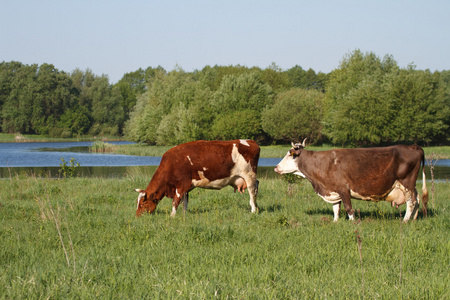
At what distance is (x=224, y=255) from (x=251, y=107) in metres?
67.6

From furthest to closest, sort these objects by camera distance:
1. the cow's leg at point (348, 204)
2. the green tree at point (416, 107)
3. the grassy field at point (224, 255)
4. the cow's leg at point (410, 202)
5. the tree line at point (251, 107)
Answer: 1. the tree line at point (251, 107)
2. the green tree at point (416, 107)
3. the cow's leg at point (410, 202)
4. the cow's leg at point (348, 204)
5. the grassy field at point (224, 255)

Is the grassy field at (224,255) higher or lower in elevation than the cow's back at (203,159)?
lower

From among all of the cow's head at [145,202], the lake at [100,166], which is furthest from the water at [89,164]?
the cow's head at [145,202]

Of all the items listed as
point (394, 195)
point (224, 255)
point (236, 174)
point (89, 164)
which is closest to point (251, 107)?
point (89, 164)

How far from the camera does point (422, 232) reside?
8.35m

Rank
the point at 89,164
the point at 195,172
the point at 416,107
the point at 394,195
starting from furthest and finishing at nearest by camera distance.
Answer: the point at 416,107, the point at 89,164, the point at 195,172, the point at 394,195

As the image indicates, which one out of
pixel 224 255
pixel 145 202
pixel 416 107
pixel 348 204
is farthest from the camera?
pixel 416 107

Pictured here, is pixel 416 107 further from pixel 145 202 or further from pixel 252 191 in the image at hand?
pixel 145 202

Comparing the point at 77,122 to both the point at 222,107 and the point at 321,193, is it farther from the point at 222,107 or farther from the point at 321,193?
the point at 321,193

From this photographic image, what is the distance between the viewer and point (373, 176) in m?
9.51

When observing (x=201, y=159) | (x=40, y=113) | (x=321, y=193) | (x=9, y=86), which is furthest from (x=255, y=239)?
(x=9, y=86)

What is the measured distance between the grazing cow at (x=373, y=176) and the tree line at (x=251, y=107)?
4574cm

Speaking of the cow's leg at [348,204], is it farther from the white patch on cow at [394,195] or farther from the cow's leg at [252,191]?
the cow's leg at [252,191]

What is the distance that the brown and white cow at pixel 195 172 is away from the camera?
10.8m
